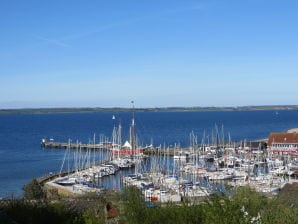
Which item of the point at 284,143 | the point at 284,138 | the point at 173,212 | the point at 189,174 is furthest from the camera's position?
the point at 284,138

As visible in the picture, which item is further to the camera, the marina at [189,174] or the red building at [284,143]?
the red building at [284,143]

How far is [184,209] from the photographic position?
1645 cm

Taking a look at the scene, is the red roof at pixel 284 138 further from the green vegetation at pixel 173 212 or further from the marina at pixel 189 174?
the green vegetation at pixel 173 212

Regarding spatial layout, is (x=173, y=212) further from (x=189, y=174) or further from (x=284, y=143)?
(x=284, y=143)

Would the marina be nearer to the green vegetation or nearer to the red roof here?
the red roof

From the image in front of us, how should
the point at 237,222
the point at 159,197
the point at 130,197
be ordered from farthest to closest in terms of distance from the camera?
1. the point at 159,197
2. the point at 130,197
3. the point at 237,222

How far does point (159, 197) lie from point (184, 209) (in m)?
19.2

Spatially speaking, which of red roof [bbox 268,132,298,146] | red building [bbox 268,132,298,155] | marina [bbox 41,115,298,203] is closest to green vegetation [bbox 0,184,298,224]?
marina [bbox 41,115,298,203]

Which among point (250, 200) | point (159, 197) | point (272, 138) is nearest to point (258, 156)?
point (272, 138)

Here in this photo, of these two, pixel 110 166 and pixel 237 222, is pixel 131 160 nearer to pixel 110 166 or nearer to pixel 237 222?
pixel 110 166

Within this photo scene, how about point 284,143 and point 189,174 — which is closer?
point 189,174

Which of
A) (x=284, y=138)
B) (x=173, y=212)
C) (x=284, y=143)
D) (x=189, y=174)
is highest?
(x=173, y=212)

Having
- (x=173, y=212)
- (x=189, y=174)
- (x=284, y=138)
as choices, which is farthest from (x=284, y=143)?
(x=173, y=212)

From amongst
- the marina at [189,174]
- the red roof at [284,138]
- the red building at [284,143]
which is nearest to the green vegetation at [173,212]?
the marina at [189,174]
